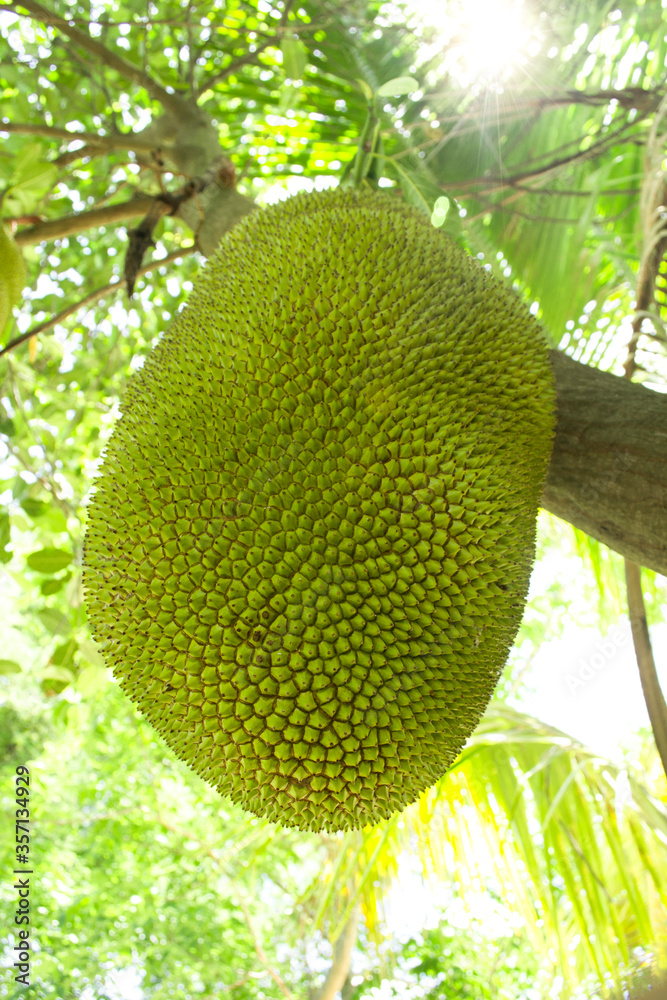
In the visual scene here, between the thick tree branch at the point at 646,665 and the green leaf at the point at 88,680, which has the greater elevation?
the thick tree branch at the point at 646,665

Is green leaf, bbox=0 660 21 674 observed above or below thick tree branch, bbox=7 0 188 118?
below

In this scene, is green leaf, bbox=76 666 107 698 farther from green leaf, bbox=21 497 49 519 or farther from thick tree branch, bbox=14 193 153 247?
thick tree branch, bbox=14 193 153 247

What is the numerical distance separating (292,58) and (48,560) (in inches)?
58.6

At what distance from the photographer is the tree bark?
903mm

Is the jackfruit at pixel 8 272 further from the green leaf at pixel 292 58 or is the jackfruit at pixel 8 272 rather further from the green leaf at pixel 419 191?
the green leaf at pixel 292 58

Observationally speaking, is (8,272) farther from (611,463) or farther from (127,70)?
(611,463)

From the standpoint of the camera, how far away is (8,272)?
4.31ft

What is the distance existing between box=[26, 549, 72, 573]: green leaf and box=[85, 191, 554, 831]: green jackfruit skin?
63 centimetres

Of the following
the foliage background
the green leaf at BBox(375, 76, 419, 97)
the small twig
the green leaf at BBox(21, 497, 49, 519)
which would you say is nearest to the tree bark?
the foliage background

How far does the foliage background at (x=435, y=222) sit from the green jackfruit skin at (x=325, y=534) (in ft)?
1.17

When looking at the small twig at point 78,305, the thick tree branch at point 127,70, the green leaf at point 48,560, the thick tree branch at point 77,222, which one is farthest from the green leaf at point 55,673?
the thick tree branch at point 127,70

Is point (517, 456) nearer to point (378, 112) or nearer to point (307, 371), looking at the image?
point (307, 371)

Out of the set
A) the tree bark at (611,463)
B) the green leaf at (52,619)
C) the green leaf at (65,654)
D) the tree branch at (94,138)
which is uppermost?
the tree branch at (94,138)

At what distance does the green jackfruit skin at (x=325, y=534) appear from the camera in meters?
0.85
